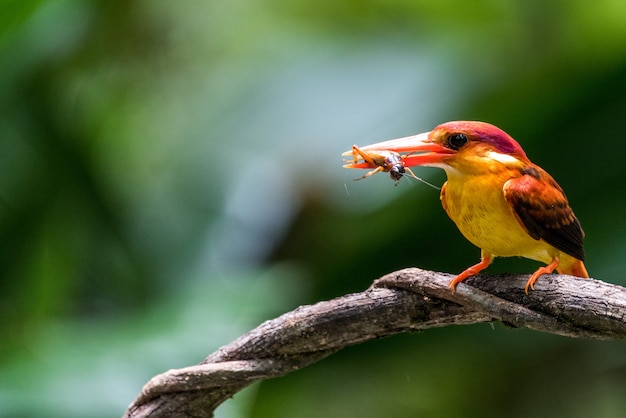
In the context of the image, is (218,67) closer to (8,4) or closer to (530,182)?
(8,4)

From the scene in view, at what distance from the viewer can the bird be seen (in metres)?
0.79

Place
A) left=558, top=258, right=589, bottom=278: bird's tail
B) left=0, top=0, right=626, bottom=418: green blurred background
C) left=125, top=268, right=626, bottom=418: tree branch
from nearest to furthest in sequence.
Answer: left=125, top=268, right=626, bottom=418: tree branch
left=558, top=258, right=589, bottom=278: bird's tail
left=0, top=0, right=626, bottom=418: green blurred background

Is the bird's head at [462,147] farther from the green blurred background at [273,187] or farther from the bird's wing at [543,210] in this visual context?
the green blurred background at [273,187]

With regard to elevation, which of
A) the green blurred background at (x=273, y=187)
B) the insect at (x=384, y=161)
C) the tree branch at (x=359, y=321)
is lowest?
the tree branch at (x=359, y=321)

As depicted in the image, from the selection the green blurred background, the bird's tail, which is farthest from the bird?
the green blurred background

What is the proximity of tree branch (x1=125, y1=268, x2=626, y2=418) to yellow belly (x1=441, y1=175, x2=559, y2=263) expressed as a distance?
0.14 ft

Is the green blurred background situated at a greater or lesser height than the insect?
greater

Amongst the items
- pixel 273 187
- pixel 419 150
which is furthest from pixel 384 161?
pixel 273 187

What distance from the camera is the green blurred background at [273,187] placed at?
1.53 metres

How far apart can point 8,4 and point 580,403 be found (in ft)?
4.82

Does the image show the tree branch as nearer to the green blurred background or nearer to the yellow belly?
the yellow belly

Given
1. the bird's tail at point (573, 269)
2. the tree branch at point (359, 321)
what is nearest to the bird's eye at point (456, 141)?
the tree branch at point (359, 321)

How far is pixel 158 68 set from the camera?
221cm

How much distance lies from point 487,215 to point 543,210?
56 mm
